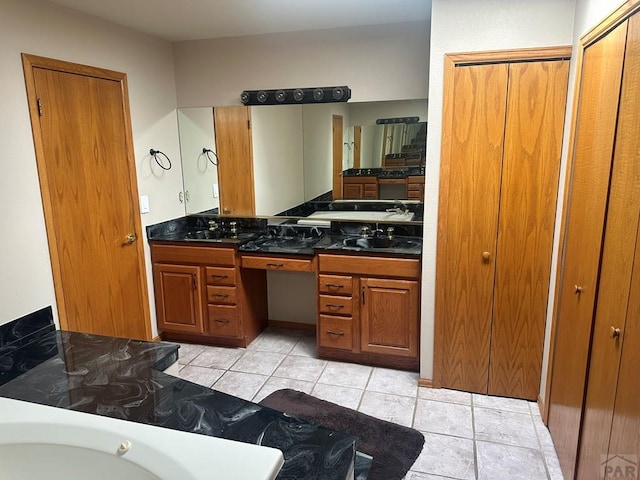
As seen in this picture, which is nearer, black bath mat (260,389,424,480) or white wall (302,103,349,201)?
black bath mat (260,389,424,480)

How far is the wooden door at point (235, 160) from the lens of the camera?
3.58 meters

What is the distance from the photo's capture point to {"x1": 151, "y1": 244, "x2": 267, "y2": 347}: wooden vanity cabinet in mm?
3309

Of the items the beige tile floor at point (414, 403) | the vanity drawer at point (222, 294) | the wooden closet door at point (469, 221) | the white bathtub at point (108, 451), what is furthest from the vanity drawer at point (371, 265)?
the white bathtub at point (108, 451)

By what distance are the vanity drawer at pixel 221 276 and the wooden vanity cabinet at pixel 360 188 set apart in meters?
1.09

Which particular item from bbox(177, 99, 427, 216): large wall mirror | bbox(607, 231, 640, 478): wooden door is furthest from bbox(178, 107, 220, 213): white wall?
bbox(607, 231, 640, 478): wooden door

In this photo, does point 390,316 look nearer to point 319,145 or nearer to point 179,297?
point 319,145

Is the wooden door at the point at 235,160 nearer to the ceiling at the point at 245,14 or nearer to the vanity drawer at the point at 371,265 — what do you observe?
the ceiling at the point at 245,14

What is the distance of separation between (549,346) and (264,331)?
2.24 metres

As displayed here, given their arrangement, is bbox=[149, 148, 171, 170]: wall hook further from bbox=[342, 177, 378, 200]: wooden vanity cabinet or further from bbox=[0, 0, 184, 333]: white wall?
bbox=[342, 177, 378, 200]: wooden vanity cabinet

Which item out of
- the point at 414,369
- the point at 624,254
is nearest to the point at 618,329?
the point at 624,254

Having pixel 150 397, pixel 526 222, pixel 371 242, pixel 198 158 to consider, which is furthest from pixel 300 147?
pixel 150 397

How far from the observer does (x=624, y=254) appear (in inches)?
56.7

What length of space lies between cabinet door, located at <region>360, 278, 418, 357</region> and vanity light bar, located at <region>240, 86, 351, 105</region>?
141cm

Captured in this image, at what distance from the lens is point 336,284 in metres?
3.05
